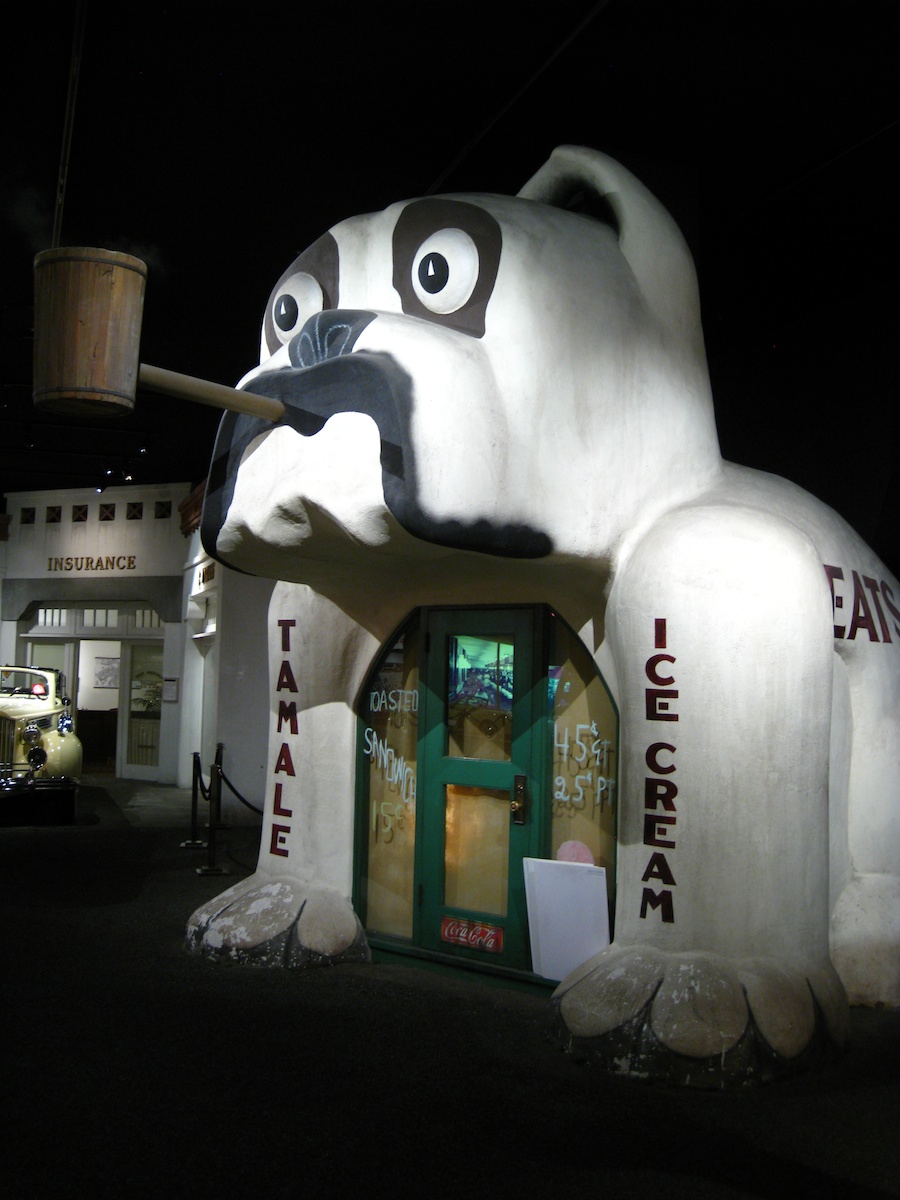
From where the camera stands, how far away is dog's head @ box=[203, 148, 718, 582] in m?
3.44

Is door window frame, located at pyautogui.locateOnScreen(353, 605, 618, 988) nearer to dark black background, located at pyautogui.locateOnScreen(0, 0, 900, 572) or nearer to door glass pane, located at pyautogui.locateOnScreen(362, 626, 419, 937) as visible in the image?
door glass pane, located at pyautogui.locateOnScreen(362, 626, 419, 937)

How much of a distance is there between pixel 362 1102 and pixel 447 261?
8.88 ft

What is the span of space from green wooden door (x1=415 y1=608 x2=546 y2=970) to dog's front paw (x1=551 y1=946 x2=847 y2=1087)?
3.14ft

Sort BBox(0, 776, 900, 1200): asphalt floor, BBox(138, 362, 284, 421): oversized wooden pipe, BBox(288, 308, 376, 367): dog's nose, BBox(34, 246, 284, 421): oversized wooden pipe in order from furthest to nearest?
BBox(288, 308, 376, 367): dog's nose < BBox(138, 362, 284, 421): oversized wooden pipe < BBox(34, 246, 284, 421): oversized wooden pipe < BBox(0, 776, 900, 1200): asphalt floor

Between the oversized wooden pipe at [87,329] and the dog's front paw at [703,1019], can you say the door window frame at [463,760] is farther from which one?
the oversized wooden pipe at [87,329]

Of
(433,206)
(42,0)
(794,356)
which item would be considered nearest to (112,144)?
(42,0)

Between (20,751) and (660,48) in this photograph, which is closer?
(660,48)

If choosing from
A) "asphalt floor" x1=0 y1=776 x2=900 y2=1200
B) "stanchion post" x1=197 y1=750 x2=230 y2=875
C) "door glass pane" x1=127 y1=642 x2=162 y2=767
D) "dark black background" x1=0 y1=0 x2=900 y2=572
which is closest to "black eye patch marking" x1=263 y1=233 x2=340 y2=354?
"dark black background" x1=0 y1=0 x2=900 y2=572

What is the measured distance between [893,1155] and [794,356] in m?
4.04

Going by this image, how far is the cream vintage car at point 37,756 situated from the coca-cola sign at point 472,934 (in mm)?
5196

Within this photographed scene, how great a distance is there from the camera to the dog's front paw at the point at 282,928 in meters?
4.48

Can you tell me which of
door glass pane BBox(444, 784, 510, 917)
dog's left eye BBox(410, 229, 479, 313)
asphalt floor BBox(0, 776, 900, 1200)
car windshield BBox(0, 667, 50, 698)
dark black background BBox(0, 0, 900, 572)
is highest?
dark black background BBox(0, 0, 900, 572)

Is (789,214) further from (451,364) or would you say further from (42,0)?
(42,0)

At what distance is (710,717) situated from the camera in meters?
Answer: 3.48
